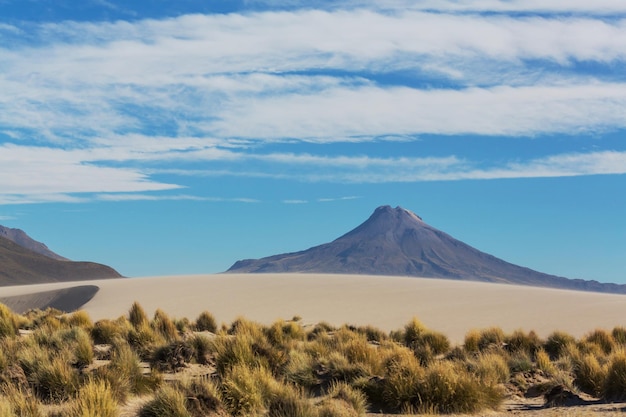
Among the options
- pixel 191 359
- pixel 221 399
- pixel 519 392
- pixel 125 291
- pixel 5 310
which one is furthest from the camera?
pixel 125 291

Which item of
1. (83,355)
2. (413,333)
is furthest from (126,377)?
(413,333)

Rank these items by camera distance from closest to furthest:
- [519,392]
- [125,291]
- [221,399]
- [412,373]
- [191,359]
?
1. [221,399]
2. [412,373]
3. [519,392]
4. [191,359]
5. [125,291]

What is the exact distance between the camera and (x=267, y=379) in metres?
9.58

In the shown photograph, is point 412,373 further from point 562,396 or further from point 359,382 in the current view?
point 562,396

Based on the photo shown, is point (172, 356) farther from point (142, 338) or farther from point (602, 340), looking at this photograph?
point (602, 340)

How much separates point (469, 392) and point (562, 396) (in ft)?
5.88

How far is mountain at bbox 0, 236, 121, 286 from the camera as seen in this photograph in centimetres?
13362

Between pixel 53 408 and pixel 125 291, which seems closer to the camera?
pixel 53 408

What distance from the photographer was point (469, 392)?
9336mm

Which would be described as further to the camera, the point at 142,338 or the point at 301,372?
the point at 142,338

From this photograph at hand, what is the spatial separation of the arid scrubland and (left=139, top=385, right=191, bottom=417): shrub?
15 mm

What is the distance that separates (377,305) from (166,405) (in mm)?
29130

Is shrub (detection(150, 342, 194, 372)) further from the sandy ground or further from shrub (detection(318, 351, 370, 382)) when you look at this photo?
the sandy ground

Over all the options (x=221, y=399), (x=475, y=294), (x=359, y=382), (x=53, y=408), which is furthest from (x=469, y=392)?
(x=475, y=294)
